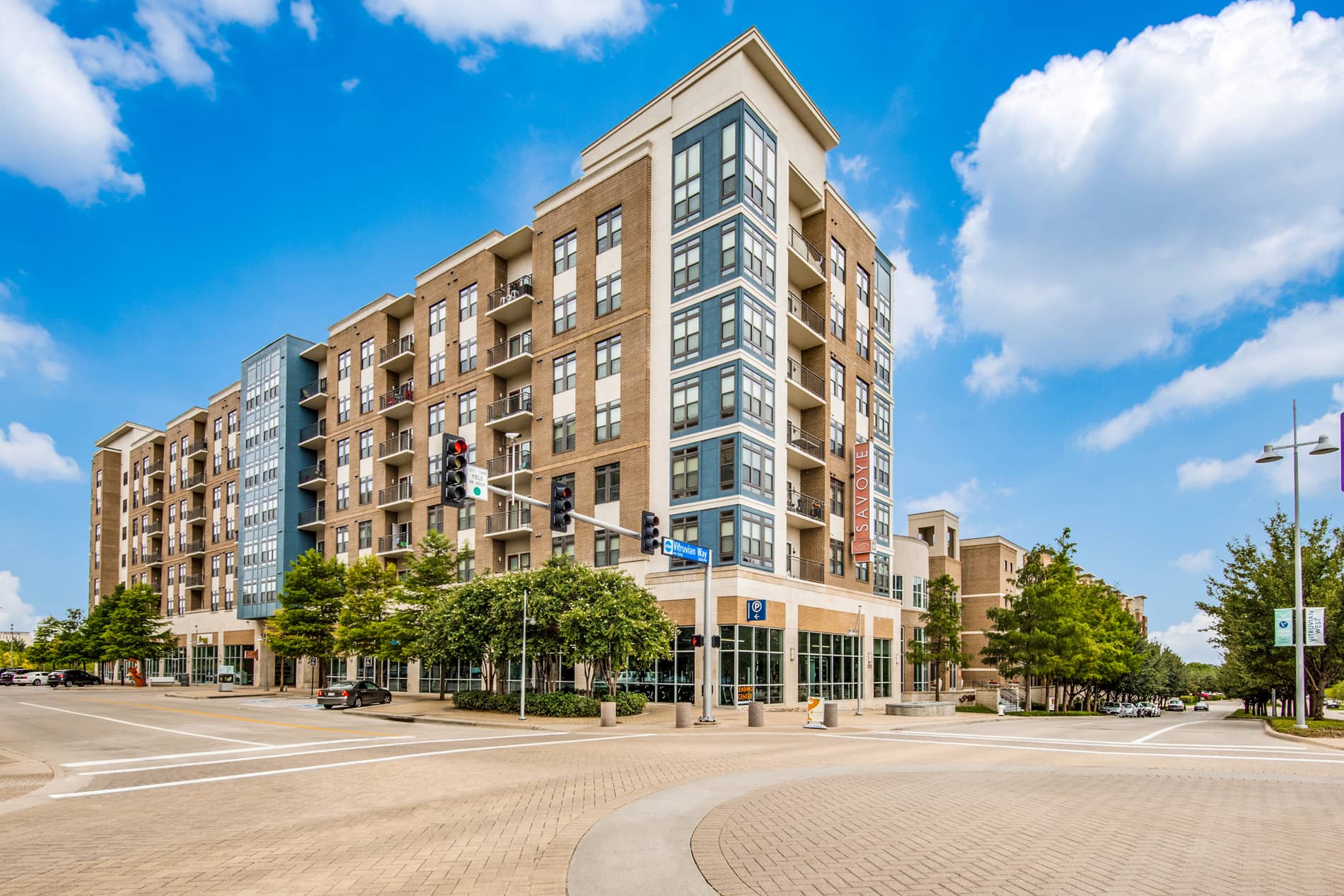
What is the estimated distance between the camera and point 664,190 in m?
41.9

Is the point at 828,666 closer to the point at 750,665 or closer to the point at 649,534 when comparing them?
the point at 750,665

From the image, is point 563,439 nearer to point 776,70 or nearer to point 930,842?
point 776,70

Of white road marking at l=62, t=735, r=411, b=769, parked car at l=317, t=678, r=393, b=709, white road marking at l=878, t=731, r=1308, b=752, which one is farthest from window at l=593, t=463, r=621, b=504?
white road marking at l=62, t=735, r=411, b=769

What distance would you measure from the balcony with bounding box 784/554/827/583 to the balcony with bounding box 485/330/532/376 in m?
18.9

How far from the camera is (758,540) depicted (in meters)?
38.0

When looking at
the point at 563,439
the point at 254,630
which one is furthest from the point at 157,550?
the point at 563,439

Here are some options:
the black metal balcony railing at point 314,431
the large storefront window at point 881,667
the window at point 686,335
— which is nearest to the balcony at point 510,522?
Result: the window at point 686,335

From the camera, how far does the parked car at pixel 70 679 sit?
70062 millimetres

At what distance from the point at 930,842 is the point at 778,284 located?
1364 inches

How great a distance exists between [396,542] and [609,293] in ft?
81.4

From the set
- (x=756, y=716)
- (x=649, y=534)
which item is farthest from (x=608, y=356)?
(x=756, y=716)

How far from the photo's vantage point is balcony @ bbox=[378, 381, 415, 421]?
183 ft

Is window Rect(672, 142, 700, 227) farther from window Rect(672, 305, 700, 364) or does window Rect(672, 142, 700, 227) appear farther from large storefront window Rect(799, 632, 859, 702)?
large storefront window Rect(799, 632, 859, 702)

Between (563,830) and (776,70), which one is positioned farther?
(776,70)
